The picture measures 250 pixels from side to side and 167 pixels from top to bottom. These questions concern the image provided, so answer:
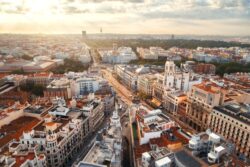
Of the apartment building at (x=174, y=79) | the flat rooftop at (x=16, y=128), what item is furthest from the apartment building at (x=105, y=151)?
the apartment building at (x=174, y=79)

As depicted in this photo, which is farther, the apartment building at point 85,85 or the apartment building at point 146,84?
the apartment building at point 146,84

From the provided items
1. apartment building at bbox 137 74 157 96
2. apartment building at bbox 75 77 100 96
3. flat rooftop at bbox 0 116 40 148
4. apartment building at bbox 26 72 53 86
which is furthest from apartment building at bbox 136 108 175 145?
apartment building at bbox 26 72 53 86

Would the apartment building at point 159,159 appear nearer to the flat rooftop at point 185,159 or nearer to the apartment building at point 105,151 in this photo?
the flat rooftop at point 185,159

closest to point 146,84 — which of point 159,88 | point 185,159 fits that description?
point 159,88

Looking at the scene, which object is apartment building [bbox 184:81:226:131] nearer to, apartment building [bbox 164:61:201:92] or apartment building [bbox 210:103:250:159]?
apartment building [bbox 210:103:250:159]

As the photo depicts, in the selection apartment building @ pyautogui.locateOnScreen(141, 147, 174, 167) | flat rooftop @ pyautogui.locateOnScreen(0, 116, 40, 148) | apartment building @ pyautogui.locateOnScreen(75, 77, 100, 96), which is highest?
apartment building @ pyautogui.locateOnScreen(75, 77, 100, 96)

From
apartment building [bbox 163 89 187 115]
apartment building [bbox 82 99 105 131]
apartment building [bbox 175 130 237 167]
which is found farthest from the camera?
apartment building [bbox 163 89 187 115]

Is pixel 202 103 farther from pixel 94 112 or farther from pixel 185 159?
pixel 94 112
